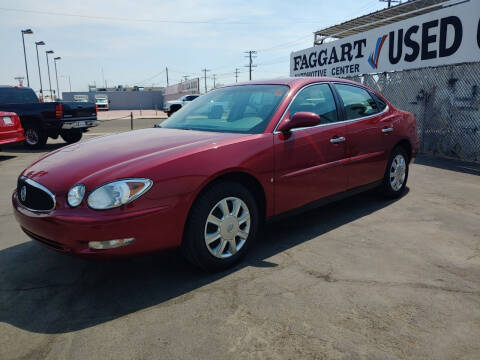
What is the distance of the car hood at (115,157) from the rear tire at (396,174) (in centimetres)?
248

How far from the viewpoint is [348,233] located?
12.8 feet

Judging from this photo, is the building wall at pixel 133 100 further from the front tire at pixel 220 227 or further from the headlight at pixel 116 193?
the headlight at pixel 116 193

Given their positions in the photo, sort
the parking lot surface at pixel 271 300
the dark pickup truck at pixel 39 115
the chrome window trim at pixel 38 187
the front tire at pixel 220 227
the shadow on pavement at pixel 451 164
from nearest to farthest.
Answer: the parking lot surface at pixel 271 300 → the chrome window trim at pixel 38 187 → the front tire at pixel 220 227 → the shadow on pavement at pixel 451 164 → the dark pickup truck at pixel 39 115

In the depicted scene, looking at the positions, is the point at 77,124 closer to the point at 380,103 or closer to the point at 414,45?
the point at 380,103

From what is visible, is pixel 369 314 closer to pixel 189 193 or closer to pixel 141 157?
pixel 189 193

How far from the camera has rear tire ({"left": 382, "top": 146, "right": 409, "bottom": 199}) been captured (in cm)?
489

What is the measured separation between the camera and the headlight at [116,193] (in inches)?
97.8

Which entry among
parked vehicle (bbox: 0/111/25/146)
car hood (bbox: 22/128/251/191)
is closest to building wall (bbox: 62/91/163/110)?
parked vehicle (bbox: 0/111/25/146)

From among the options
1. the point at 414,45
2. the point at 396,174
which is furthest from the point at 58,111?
the point at 414,45

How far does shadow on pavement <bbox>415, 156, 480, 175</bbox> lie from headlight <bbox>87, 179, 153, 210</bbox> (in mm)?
6562

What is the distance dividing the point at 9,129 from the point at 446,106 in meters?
9.77

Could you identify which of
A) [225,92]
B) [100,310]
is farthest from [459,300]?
[225,92]

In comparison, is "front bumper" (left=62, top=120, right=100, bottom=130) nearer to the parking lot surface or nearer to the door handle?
the parking lot surface

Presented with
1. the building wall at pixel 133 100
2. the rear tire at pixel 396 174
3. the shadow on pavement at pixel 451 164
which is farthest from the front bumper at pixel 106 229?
the building wall at pixel 133 100
